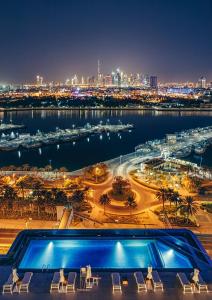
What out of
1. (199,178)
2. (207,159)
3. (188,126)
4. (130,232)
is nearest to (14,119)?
(188,126)

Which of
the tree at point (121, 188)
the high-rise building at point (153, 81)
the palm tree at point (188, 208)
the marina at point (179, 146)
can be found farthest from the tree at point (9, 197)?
the high-rise building at point (153, 81)

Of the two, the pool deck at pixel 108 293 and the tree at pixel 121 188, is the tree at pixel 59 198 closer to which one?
the tree at pixel 121 188

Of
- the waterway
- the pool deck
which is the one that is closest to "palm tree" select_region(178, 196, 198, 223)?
the pool deck

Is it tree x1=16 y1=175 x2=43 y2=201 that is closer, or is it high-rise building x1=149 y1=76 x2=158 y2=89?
tree x1=16 y1=175 x2=43 y2=201

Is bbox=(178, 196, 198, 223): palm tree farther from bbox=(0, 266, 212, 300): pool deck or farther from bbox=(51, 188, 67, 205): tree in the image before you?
bbox=(0, 266, 212, 300): pool deck

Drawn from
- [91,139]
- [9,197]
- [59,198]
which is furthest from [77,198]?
[91,139]

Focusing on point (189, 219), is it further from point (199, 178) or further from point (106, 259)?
point (106, 259)
